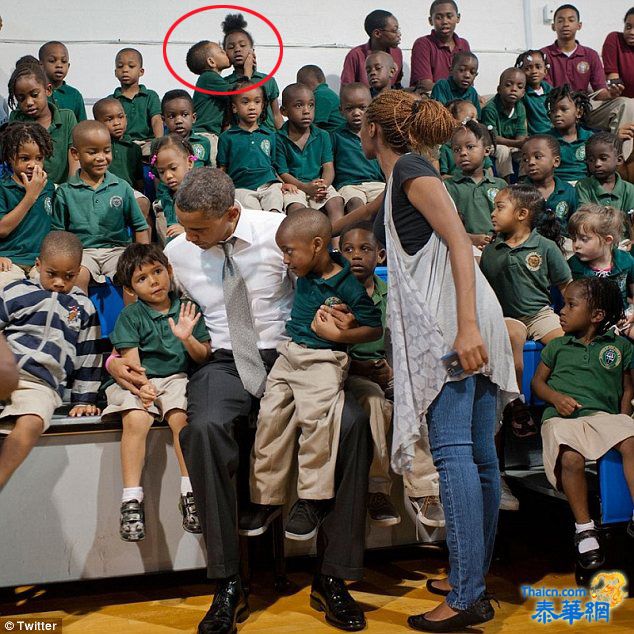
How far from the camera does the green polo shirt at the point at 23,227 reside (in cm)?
372

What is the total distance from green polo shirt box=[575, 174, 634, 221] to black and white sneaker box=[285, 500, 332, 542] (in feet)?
9.84

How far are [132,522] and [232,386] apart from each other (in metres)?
0.50

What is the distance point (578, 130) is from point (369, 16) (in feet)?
6.32

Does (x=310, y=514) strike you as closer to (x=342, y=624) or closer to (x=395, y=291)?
(x=342, y=624)

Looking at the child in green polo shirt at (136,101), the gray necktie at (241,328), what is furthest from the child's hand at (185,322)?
the child in green polo shirt at (136,101)

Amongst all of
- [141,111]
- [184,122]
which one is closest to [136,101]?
[141,111]

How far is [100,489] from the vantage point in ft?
8.86

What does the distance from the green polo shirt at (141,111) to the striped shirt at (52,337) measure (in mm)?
2606

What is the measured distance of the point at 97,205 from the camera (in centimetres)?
396

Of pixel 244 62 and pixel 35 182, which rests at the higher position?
pixel 244 62

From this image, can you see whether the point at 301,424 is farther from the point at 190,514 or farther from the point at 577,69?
the point at 577,69

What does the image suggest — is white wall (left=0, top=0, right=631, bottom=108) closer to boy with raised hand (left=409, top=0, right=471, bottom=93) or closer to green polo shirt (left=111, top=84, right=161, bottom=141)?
boy with raised hand (left=409, top=0, right=471, bottom=93)

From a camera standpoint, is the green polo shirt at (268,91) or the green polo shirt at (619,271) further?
the green polo shirt at (268,91)

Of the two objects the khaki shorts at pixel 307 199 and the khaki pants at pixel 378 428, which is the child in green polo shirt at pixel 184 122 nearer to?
the khaki shorts at pixel 307 199
